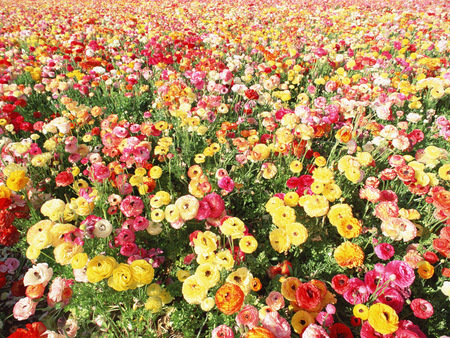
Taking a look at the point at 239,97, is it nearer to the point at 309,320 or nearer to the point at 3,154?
the point at 3,154

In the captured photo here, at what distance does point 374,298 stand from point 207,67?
3.67 metres

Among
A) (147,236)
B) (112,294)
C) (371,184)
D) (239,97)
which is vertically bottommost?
(147,236)

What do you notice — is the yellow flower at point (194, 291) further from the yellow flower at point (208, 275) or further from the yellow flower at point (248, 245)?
the yellow flower at point (248, 245)

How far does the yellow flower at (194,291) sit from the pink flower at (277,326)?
386 mm

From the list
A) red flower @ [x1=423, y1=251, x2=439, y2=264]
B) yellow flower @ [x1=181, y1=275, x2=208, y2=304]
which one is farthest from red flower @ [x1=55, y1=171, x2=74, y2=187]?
red flower @ [x1=423, y1=251, x2=439, y2=264]

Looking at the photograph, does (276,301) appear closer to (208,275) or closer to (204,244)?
(208,275)

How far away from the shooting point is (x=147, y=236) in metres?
2.46

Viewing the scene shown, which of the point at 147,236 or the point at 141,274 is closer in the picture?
the point at 141,274

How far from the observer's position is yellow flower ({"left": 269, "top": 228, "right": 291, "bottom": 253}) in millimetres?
1869

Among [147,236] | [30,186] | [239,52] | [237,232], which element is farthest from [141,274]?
[239,52]

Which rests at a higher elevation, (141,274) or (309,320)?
(141,274)

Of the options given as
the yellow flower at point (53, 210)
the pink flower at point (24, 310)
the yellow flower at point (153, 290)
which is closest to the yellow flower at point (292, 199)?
the yellow flower at point (153, 290)

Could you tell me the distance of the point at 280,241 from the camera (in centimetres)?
188

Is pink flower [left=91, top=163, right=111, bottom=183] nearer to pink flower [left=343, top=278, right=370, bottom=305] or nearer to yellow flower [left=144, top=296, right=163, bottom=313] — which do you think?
yellow flower [left=144, top=296, right=163, bottom=313]
